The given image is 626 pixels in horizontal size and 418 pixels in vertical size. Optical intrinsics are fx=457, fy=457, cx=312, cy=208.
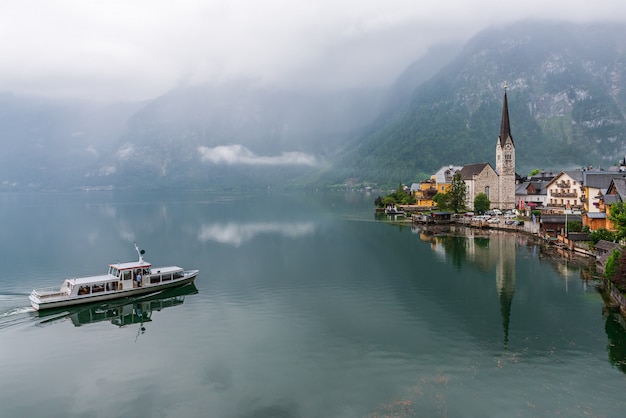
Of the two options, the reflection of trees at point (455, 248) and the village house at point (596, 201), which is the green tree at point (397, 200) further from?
the village house at point (596, 201)

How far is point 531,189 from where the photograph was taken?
363ft

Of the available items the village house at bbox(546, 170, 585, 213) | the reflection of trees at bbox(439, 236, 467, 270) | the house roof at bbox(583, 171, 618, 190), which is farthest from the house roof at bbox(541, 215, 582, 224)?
the village house at bbox(546, 170, 585, 213)

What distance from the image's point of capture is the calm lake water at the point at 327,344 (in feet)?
69.6

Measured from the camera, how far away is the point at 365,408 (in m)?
20.4

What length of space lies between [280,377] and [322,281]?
21.3m

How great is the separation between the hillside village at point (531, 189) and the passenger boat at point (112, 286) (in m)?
53.4

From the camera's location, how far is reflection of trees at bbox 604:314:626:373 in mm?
25047

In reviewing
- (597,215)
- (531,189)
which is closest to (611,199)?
(597,215)

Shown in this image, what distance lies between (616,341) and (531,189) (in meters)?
90.6

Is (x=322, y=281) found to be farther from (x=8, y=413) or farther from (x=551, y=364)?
(x=8, y=413)

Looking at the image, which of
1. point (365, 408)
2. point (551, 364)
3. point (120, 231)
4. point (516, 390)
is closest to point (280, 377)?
point (365, 408)

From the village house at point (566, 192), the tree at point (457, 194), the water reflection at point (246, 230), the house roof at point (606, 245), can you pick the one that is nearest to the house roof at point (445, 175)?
the tree at point (457, 194)

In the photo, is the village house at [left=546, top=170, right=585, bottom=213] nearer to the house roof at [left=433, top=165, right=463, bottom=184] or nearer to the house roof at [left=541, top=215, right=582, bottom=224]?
the house roof at [left=541, top=215, right=582, bottom=224]

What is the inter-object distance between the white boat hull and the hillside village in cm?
5231
